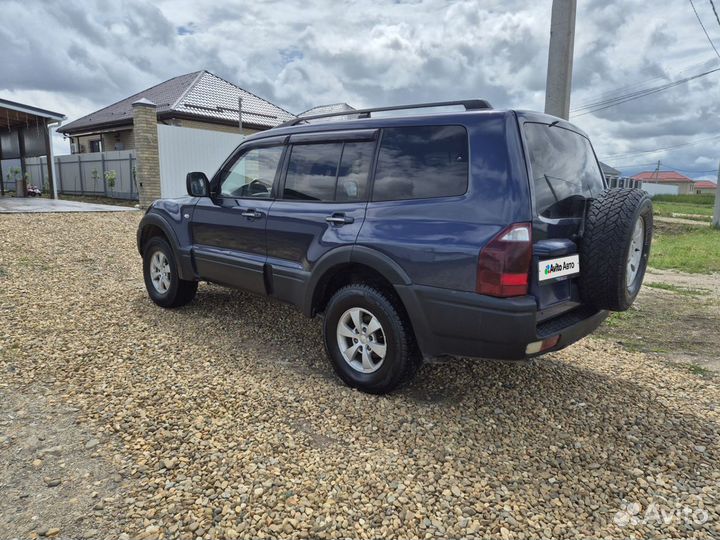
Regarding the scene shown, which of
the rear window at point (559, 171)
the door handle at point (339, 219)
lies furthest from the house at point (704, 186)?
the door handle at point (339, 219)

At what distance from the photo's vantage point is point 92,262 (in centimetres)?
732

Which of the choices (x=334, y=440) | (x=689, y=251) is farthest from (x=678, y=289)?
(x=334, y=440)

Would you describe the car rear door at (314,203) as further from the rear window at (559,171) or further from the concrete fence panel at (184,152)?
the concrete fence panel at (184,152)

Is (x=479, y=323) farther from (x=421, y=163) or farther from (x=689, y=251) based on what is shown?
(x=689, y=251)

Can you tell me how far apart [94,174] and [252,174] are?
17.4 meters

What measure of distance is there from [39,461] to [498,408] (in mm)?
2671

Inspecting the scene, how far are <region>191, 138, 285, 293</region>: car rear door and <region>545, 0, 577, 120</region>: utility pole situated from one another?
333 centimetres

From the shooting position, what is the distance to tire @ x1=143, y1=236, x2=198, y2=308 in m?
5.04

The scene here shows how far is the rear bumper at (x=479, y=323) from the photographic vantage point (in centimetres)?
271

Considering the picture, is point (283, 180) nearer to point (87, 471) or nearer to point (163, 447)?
point (163, 447)

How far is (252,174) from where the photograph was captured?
4379 mm

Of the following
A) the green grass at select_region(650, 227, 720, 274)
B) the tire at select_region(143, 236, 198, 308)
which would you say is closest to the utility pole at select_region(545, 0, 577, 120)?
the tire at select_region(143, 236, 198, 308)

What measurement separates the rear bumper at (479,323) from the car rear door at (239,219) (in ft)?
5.16

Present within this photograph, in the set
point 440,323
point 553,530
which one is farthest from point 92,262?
point 553,530
